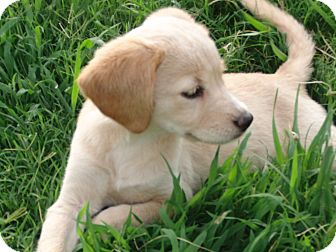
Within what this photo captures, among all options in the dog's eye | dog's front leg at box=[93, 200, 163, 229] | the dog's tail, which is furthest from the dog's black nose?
the dog's tail

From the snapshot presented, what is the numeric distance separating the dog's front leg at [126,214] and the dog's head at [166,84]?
0.41m

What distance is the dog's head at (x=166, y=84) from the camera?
3180 mm

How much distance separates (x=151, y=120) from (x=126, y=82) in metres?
0.24

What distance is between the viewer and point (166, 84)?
325 cm

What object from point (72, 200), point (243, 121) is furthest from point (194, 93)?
point (72, 200)

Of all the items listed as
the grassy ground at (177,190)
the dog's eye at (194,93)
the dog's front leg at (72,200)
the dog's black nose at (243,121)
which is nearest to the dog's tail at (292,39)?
the grassy ground at (177,190)

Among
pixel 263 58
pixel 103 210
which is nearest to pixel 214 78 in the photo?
pixel 103 210

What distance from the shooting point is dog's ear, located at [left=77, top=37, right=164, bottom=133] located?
3.17 meters

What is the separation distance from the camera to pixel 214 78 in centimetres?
331

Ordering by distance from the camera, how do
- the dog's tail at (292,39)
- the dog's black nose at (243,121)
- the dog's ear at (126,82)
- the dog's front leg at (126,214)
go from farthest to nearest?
the dog's tail at (292,39), the dog's front leg at (126,214), the dog's black nose at (243,121), the dog's ear at (126,82)

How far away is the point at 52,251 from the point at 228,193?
808mm

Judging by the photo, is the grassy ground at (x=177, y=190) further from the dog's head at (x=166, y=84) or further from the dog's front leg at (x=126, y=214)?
the dog's head at (x=166, y=84)

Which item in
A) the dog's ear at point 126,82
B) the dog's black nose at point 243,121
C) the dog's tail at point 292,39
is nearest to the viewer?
the dog's ear at point 126,82

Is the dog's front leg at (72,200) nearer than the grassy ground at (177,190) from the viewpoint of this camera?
No
